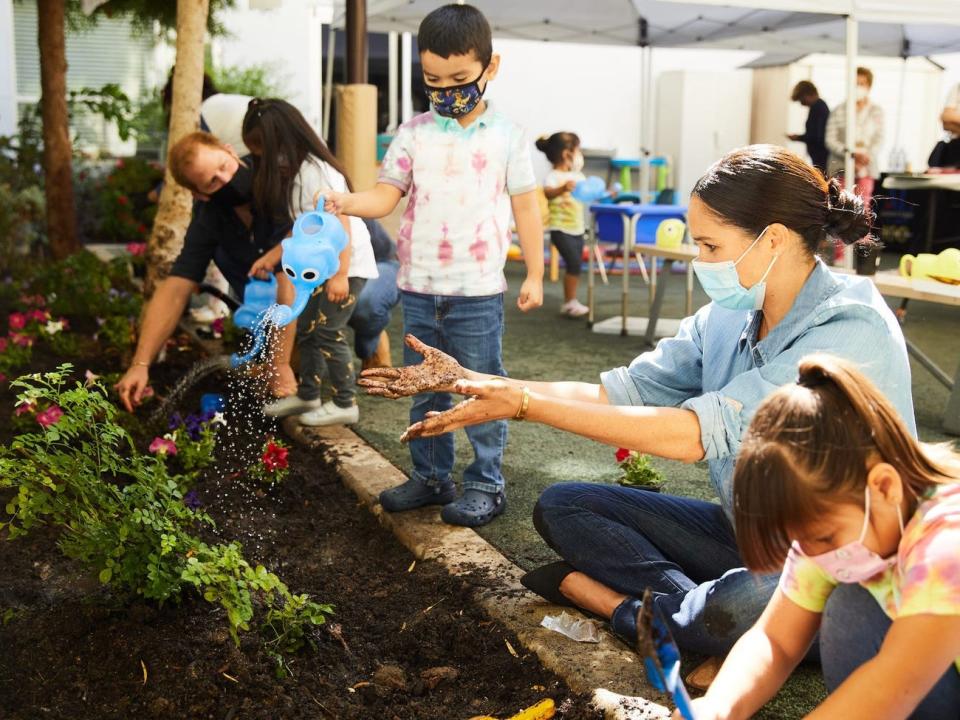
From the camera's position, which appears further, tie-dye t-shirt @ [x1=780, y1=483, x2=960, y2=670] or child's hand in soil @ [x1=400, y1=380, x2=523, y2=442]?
child's hand in soil @ [x1=400, y1=380, x2=523, y2=442]

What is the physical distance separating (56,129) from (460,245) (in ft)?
16.9

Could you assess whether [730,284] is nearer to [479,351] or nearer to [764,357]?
[764,357]

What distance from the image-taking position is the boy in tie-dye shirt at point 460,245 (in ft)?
11.1

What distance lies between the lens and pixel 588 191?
8914 millimetres

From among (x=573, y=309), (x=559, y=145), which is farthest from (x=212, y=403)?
(x=559, y=145)

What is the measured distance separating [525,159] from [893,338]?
5.40 ft

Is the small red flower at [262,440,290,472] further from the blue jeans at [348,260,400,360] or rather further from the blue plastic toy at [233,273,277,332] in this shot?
the blue jeans at [348,260,400,360]

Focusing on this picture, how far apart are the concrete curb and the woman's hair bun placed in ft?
3.37

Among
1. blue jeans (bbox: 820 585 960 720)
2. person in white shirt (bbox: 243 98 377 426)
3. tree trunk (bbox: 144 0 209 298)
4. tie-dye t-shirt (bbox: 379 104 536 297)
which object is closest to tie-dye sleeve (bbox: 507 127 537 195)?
tie-dye t-shirt (bbox: 379 104 536 297)

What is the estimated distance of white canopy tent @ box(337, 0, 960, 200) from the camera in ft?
30.7

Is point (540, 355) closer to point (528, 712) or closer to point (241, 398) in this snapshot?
point (241, 398)

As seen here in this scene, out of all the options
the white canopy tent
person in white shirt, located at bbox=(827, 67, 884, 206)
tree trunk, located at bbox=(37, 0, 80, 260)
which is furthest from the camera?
the white canopy tent

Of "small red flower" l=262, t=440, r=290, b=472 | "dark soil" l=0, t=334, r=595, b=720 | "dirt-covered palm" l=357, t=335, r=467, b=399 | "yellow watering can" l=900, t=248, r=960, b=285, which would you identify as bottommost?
"dark soil" l=0, t=334, r=595, b=720

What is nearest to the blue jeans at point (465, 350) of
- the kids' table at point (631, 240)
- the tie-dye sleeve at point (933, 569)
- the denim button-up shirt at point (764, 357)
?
the denim button-up shirt at point (764, 357)
